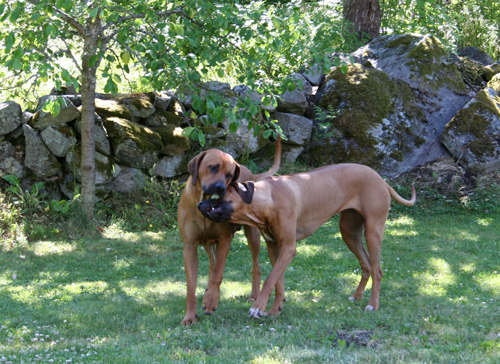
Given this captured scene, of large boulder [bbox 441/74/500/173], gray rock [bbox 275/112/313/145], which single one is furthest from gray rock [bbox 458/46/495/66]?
gray rock [bbox 275/112/313/145]

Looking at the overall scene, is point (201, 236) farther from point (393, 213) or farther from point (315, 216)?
point (393, 213)

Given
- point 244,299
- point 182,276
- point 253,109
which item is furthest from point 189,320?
point 253,109

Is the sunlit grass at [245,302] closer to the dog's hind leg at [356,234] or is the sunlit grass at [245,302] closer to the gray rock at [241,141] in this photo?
the dog's hind leg at [356,234]

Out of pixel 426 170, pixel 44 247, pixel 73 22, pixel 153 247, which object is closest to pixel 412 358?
pixel 153 247

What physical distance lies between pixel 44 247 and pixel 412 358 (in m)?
6.11

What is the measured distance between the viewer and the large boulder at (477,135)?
10820 millimetres

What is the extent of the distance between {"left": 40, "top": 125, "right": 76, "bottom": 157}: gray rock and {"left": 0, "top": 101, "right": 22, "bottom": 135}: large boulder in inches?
18.9

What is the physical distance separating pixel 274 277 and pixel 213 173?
3.82 feet

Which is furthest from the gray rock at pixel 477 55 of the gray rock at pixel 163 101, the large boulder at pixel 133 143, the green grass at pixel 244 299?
the large boulder at pixel 133 143

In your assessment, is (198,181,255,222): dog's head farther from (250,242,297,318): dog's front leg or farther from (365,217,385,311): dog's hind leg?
(365,217,385,311): dog's hind leg

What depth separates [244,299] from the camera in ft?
19.6

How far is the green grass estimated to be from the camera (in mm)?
4137

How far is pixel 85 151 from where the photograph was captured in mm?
8742

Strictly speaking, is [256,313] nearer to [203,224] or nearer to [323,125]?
[203,224]
